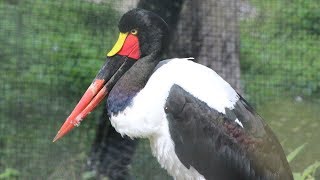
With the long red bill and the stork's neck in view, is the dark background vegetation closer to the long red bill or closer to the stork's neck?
the long red bill

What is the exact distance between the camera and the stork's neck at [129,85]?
3773mm

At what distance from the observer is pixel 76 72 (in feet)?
17.6

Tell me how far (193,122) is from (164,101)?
0.13m

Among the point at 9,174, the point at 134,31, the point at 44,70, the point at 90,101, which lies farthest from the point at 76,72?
the point at 134,31

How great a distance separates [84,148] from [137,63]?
4.67 ft

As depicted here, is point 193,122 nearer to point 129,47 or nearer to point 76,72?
point 129,47

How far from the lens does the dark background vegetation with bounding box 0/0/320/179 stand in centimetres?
516

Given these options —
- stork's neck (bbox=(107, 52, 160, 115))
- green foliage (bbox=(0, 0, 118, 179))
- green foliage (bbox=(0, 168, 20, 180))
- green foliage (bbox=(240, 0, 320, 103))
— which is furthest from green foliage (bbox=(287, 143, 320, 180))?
green foliage (bbox=(0, 168, 20, 180))

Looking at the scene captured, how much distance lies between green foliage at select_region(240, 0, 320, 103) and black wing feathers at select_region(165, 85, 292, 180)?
1.58 metres

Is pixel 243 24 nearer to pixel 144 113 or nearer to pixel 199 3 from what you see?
pixel 199 3

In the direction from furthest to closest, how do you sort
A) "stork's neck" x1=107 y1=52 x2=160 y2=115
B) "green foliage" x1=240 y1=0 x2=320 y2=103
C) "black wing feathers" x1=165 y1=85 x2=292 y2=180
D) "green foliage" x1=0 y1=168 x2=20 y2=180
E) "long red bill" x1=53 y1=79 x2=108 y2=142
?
"green foliage" x1=240 y1=0 x2=320 y2=103, "green foliage" x1=0 y1=168 x2=20 y2=180, "long red bill" x1=53 y1=79 x2=108 y2=142, "stork's neck" x1=107 y1=52 x2=160 y2=115, "black wing feathers" x1=165 y1=85 x2=292 y2=180

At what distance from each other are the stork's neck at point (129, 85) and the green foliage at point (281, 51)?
5.03 ft

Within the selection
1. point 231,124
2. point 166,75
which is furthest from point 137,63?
point 231,124

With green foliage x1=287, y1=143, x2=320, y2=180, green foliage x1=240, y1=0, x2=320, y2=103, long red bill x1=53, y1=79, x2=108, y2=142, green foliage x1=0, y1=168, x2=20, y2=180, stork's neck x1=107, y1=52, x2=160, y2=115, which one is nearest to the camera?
stork's neck x1=107, y1=52, x2=160, y2=115
